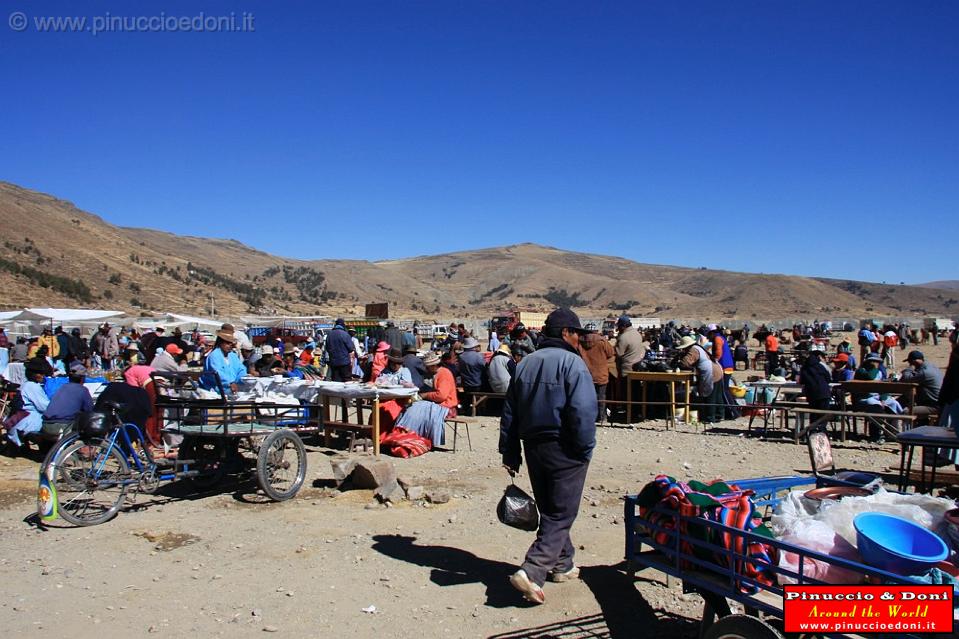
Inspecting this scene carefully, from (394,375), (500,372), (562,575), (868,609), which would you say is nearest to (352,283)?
(500,372)

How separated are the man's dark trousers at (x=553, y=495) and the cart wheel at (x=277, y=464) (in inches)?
125

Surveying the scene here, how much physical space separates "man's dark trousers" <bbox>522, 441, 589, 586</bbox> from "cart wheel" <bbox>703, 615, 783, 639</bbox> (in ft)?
4.19

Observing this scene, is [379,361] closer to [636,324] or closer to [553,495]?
[553,495]

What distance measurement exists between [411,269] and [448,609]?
159 m

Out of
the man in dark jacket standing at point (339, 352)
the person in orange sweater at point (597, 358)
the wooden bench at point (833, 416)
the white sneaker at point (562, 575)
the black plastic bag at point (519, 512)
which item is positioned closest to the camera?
the black plastic bag at point (519, 512)

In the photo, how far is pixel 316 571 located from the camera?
4.96m

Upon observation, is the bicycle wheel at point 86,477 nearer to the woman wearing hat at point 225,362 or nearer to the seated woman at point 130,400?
the seated woman at point 130,400

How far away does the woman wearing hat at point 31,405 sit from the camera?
8.77 meters

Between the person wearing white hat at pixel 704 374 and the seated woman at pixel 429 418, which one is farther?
the person wearing white hat at pixel 704 374

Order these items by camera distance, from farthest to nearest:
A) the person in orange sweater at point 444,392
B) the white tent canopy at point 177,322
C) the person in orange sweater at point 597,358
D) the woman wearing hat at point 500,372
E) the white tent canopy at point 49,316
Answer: the white tent canopy at point 177,322 < the white tent canopy at point 49,316 < the woman wearing hat at point 500,372 < the person in orange sweater at point 597,358 < the person in orange sweater at point 444,392

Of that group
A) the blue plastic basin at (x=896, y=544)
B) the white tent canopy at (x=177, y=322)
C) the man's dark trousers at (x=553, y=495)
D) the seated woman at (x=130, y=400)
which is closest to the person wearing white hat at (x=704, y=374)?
the man's dark trousers at (x=553, y=495)

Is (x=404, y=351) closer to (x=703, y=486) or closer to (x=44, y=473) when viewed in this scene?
(x=44, y=473)

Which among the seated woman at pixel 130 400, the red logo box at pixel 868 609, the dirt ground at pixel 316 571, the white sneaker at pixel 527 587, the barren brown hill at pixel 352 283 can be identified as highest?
the barren brown hill at pixel 352 283

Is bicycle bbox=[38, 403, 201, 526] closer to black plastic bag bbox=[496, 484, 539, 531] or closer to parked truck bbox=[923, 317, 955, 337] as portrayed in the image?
black plastic bag bbox=[496, 484, 539, 531]
